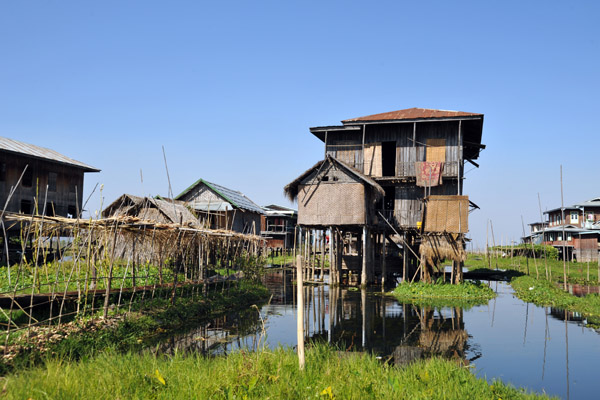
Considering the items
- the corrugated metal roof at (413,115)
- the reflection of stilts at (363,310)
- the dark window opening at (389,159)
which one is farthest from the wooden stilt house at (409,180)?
the dark window opening at (389,159)

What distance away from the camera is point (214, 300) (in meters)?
16.8

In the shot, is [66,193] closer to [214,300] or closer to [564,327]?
[214,300]

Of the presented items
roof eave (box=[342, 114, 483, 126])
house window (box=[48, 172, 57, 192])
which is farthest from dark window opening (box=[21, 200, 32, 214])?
roof eave (box=[342, 114, 483, 126])

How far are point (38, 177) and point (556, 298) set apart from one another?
92.5 ft

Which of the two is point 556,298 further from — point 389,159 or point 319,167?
point 389,159

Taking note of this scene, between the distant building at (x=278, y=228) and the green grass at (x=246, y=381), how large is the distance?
3936 centimetres

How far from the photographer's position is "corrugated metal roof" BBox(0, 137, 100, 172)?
25109 millimetres

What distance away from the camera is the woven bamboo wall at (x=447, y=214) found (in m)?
22.9

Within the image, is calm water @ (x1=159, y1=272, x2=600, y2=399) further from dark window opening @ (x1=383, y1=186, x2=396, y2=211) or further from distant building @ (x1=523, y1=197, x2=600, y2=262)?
distant building @ (x1=523, y1=197, x2=600, y2=262)

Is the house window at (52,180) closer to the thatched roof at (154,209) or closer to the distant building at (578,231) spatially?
the thatched roof at (154,209)

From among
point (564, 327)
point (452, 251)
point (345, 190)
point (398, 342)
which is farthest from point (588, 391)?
point (345, 190)

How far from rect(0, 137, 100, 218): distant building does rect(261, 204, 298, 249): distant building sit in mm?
21706

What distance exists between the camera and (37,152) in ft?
89.5

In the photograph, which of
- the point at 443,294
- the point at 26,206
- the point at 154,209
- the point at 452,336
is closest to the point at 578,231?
the point at 443,294
